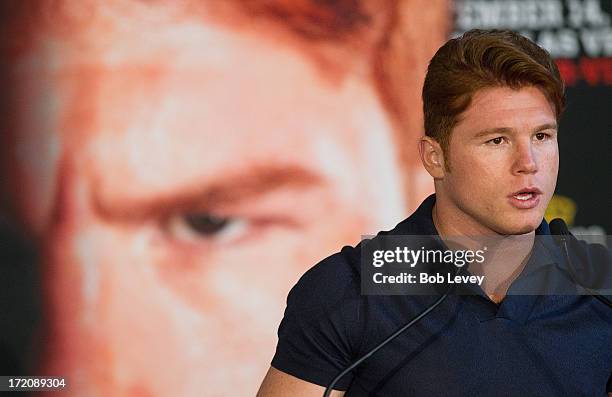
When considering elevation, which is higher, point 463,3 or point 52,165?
point 463,3

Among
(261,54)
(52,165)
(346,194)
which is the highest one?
(261,54)

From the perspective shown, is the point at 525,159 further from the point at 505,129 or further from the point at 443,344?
the point at 443,344

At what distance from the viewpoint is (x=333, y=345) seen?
1313 mm

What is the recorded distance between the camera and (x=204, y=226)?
92.8 inches

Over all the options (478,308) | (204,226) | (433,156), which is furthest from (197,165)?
(478,308)

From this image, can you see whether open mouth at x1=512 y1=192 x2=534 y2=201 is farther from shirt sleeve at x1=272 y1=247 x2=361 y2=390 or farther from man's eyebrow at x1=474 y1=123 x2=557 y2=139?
shirt sleeve at x1=272 y1=247 x2=361 y2=390

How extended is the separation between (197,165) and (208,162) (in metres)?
0.03

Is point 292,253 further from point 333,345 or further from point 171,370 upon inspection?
point 333,345

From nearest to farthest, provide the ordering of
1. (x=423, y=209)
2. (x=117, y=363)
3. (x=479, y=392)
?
1. (x=479, y=392)
2. (x=423, y=209)
3. (x=117, y=363)

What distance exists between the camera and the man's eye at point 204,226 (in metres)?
2.35

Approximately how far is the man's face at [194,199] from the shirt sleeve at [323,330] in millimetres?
958

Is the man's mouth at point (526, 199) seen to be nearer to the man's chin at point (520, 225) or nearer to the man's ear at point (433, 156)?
the man's chin at point (520, 225)

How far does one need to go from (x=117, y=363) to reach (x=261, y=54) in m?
0.90

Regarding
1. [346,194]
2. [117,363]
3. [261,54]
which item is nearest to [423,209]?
[346,194]
